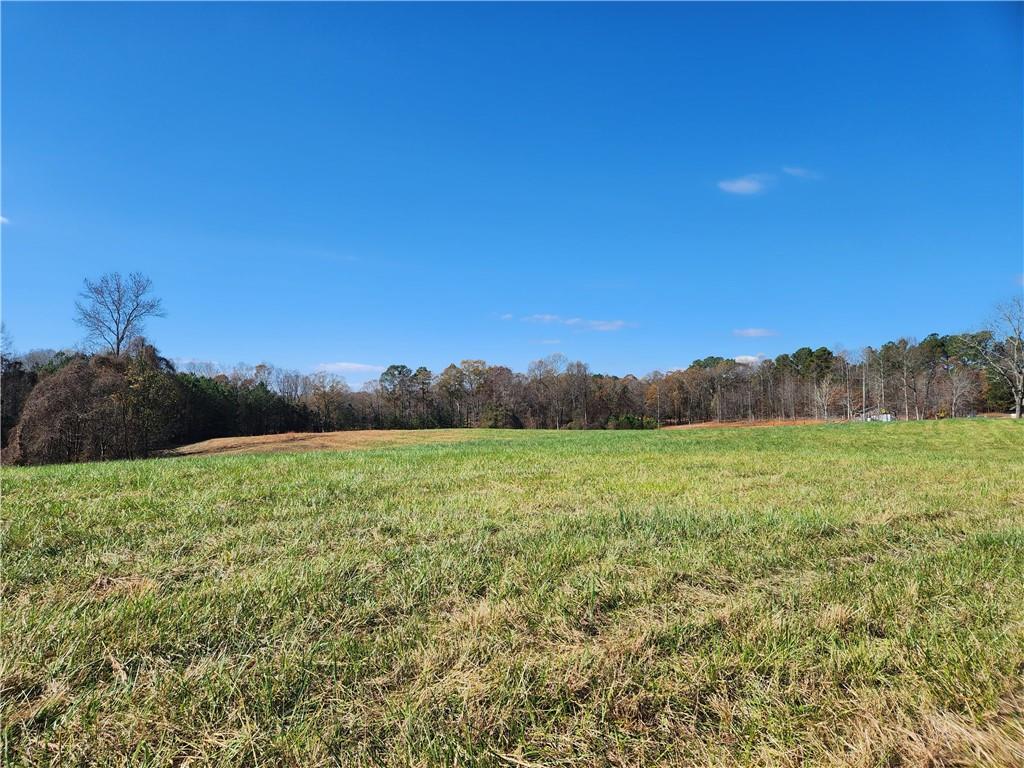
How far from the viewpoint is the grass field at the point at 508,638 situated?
4.88 ft

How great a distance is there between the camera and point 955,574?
9.39ft

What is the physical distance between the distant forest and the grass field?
91.6 feet

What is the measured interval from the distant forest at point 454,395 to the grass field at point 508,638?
1099 inches

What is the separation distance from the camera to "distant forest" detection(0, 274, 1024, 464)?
2578cm

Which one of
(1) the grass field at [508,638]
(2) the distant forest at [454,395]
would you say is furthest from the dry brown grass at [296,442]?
(1) the grass field at [508,638]

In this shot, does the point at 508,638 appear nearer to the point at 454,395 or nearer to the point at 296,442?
the point at 296,442

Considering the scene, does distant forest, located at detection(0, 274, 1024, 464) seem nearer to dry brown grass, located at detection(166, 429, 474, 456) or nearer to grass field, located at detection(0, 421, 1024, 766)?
dry brown grass, located at detection(166, 429, 474, 456)

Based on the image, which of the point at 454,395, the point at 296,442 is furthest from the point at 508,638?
the point at 454,395

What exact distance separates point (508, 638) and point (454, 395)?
7196 cm

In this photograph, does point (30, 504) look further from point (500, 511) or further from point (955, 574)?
point (955, 574)

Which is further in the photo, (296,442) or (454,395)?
(454,395)

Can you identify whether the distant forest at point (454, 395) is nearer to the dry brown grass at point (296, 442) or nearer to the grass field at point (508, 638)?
the dry brown grass at point (296, 442)

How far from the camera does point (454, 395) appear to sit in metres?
73.5

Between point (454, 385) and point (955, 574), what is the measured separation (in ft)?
235
